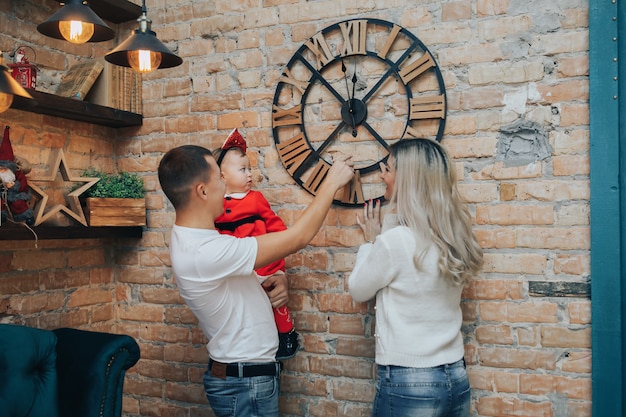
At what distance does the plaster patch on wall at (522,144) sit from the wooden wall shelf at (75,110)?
186 cm

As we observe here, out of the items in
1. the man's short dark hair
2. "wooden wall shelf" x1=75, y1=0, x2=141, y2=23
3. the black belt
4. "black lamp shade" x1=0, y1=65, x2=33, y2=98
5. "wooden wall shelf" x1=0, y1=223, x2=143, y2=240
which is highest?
"wooden wall shelf" x1=75, y1=0, x2=141, y2=23

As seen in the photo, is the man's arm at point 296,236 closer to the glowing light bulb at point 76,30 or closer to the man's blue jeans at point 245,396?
the man's blue jeans at point 245,396

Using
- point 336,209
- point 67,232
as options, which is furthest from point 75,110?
point 336,209

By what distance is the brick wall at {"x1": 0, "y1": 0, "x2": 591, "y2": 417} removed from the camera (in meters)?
2.37

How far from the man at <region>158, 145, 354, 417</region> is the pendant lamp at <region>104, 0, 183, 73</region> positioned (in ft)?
1.32

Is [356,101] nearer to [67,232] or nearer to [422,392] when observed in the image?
[422,392]

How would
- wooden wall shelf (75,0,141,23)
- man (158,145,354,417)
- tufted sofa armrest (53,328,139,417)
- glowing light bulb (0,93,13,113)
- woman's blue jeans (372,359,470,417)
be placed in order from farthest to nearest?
wooden wall shelf (75,0,141,23) < tufted sofa armrest (53,328,139,417) < man (158,145,354,417) < woman's blue jeans (372,359,470,417) < glowing light bulb (0,93,13,113)

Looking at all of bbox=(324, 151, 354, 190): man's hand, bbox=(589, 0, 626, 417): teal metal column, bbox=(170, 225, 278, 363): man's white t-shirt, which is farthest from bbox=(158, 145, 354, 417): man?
bbox=(589, 0, 626, 417): teal metal column

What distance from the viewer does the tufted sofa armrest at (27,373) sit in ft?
7.40

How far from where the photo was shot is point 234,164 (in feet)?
8.49

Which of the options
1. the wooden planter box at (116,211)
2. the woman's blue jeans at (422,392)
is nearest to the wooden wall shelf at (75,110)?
the wooden planter box at (116,211)

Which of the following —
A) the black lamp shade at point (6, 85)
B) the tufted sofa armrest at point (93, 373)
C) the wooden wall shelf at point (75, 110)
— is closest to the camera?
the black lamp shade at point (6, 85)

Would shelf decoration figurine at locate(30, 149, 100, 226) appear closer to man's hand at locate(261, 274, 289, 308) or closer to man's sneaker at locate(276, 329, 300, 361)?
man's hand at locate(261, 274, 289, 308)

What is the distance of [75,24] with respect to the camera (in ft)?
7.38
